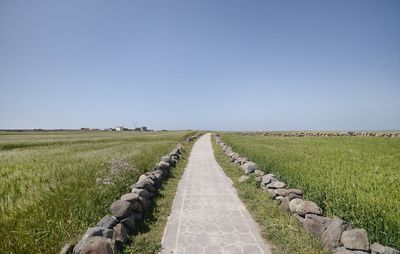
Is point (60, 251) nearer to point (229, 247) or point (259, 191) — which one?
point (229, 247)

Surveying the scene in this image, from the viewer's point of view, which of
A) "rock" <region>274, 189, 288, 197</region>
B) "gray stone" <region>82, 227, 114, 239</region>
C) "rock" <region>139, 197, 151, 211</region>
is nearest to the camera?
"gray stone" <region>82, 227, 114, 239</region>

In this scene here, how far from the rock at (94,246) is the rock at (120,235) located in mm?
999

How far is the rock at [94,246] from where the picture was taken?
5.27 meters

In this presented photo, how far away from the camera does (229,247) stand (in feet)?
21.9

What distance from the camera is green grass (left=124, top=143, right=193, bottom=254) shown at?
6.66m

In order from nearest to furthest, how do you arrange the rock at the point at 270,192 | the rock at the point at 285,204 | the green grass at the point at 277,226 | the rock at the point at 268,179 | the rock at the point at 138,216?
the green grass at the point at 277,226 < the rock at the point at 138,216 < the rock at the point at 285,204 < the rock at the point at 270,192 < the rock at the point at 268,179

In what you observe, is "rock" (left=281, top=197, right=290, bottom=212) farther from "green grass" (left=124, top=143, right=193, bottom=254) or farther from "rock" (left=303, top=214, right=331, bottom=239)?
"green grass" (left=124, top=143, right=193, bottom=254)

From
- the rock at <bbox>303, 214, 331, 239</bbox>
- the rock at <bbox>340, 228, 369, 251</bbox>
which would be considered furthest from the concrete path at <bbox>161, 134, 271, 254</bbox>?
the rock at <bbox>340, 228, 369, 251</bbox>

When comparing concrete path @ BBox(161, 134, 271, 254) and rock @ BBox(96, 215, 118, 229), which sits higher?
rock @ BBox(96, 215, 118, 229)

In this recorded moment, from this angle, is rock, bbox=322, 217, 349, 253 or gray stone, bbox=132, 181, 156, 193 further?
gray stone, bbox=132, 181, 156, 193

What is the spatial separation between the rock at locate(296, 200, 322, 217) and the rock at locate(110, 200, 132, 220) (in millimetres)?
4800

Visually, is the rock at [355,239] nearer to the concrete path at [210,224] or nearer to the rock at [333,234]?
the rock at [333,234]

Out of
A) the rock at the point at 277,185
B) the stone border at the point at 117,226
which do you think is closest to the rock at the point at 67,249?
the stone border at the point at 117,226

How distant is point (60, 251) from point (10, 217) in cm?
201
